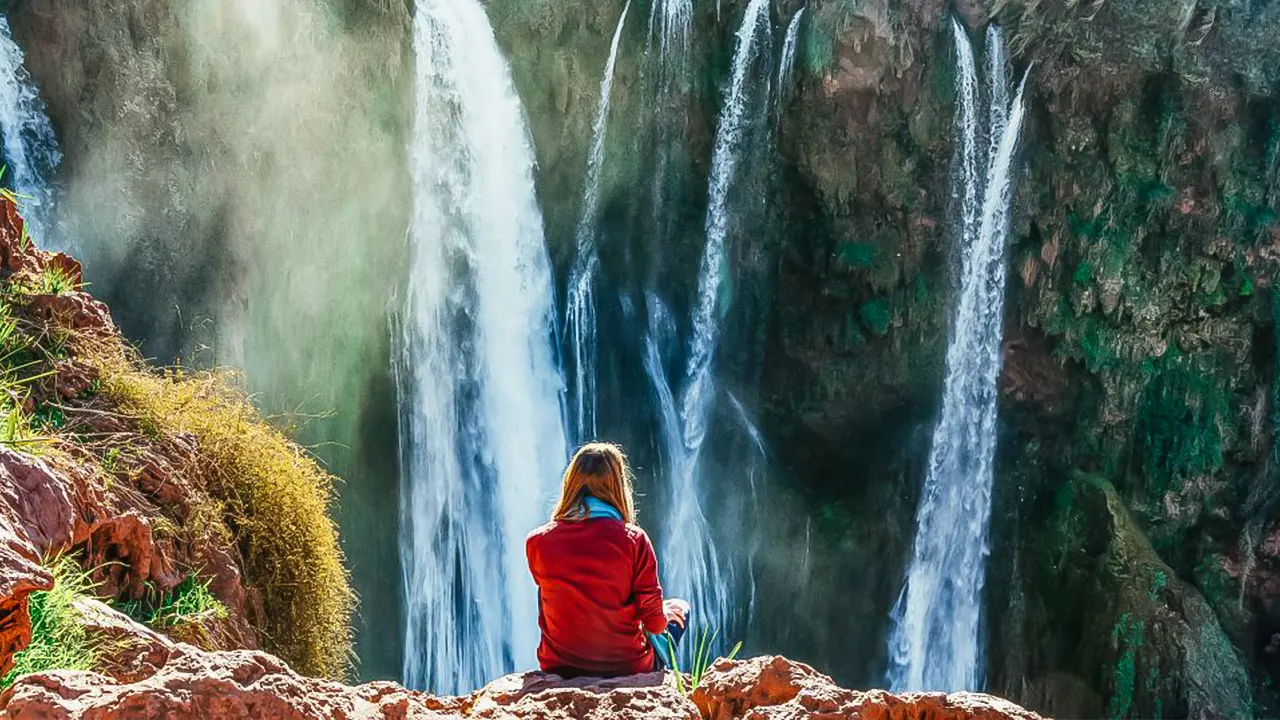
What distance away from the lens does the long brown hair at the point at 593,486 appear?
4125mm

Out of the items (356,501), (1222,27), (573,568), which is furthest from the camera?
(1222,27)

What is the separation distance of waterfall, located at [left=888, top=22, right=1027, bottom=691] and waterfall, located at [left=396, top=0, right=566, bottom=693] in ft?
17.6

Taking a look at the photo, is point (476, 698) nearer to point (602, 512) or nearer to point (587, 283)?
point (602, 512)

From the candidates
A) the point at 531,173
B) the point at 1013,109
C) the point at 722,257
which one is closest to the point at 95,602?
the point at 531,173

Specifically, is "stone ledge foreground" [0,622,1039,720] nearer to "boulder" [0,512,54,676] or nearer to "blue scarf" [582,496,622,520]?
"boulder" [0,512,54,676]

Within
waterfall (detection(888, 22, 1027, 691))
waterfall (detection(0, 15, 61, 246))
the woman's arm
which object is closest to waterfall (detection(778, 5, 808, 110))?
waterfall (detection(888, 22, 1027, 691))

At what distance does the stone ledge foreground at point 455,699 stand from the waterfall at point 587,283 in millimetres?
12021

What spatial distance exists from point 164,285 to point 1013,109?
10805 millimetres

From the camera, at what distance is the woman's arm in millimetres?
4027

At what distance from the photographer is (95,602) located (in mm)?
4297

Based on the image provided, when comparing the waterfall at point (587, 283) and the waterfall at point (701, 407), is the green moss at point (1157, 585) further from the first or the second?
the waterfall at point (587, 283)

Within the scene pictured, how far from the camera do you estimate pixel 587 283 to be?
1605cm

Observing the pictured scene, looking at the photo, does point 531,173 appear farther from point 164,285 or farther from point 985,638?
point 985,638

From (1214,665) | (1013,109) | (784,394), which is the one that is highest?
(1013,109)
